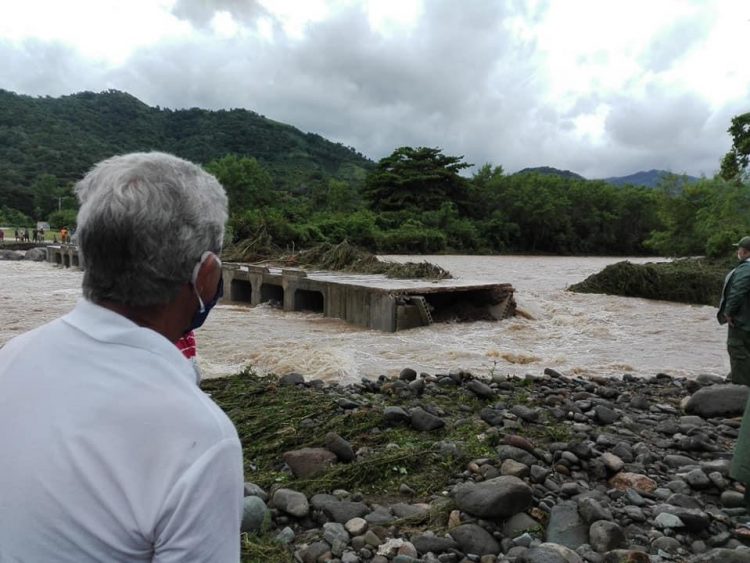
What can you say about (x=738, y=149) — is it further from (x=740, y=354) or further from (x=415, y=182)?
(x=415, y=182)

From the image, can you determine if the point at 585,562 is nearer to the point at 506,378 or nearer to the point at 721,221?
the point at 506,378

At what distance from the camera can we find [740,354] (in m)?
6.69

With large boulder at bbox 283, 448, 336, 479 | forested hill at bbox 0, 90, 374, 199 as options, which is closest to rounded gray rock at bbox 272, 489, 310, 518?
large boulder at bbox 283, 448, 336, 479

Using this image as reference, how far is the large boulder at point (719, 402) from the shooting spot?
21.2ft

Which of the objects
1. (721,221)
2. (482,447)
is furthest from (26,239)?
(482,447)

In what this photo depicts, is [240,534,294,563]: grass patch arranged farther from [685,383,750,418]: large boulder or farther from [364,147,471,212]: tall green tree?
[364,147,471,212]: tall green tree

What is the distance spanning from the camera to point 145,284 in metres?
1.25

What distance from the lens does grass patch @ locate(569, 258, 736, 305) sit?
18.7m

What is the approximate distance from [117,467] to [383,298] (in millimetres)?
11809

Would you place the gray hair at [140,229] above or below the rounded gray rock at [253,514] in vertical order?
above

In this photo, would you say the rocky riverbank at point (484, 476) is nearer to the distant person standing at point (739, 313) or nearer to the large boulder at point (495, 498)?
the large boulder at point (495, 498)

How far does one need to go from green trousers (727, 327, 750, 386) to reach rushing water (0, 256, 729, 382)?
288 centimetres

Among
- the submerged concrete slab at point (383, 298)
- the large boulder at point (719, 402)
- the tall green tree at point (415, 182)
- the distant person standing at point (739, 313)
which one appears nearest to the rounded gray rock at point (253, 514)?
the large boulder at point (719, 402)

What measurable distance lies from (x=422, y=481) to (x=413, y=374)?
3.61m
